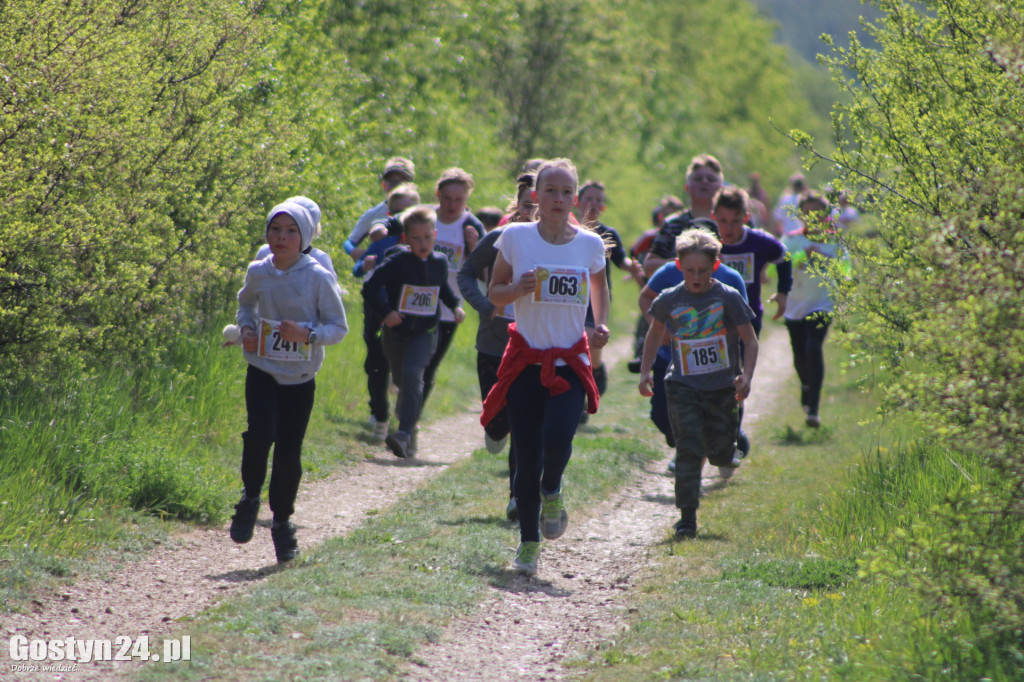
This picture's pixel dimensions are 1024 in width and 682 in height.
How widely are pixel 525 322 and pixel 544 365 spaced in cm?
29

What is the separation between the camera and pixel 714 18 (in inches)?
1932

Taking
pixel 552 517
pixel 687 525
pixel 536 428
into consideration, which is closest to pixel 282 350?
pixel 536 428

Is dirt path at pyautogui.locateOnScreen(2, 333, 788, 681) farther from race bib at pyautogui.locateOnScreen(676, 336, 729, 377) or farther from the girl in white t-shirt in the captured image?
race bib at pyautogui.locateOnScreen(676, 336, 729, 377)

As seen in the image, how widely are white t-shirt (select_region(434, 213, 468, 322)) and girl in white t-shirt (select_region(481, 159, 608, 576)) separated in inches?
153

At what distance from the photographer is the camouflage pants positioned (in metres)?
7.27

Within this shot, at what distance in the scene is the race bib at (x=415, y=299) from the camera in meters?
9.51

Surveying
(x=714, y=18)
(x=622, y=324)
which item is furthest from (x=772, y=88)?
(x=622, y=324)

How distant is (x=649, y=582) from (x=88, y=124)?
14.0 feet

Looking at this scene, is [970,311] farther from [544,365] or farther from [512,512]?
[512,512]

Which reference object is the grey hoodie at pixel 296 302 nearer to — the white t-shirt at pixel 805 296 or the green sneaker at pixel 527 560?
the green sneaker at pixel 527 560

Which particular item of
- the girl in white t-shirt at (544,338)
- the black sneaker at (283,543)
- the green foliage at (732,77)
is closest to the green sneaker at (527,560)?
the girl in white t-shirt at (544,338)

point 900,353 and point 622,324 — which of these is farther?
point 622,324

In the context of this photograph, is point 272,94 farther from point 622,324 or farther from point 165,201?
point 622,324

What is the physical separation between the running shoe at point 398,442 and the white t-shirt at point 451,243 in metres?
1.28
